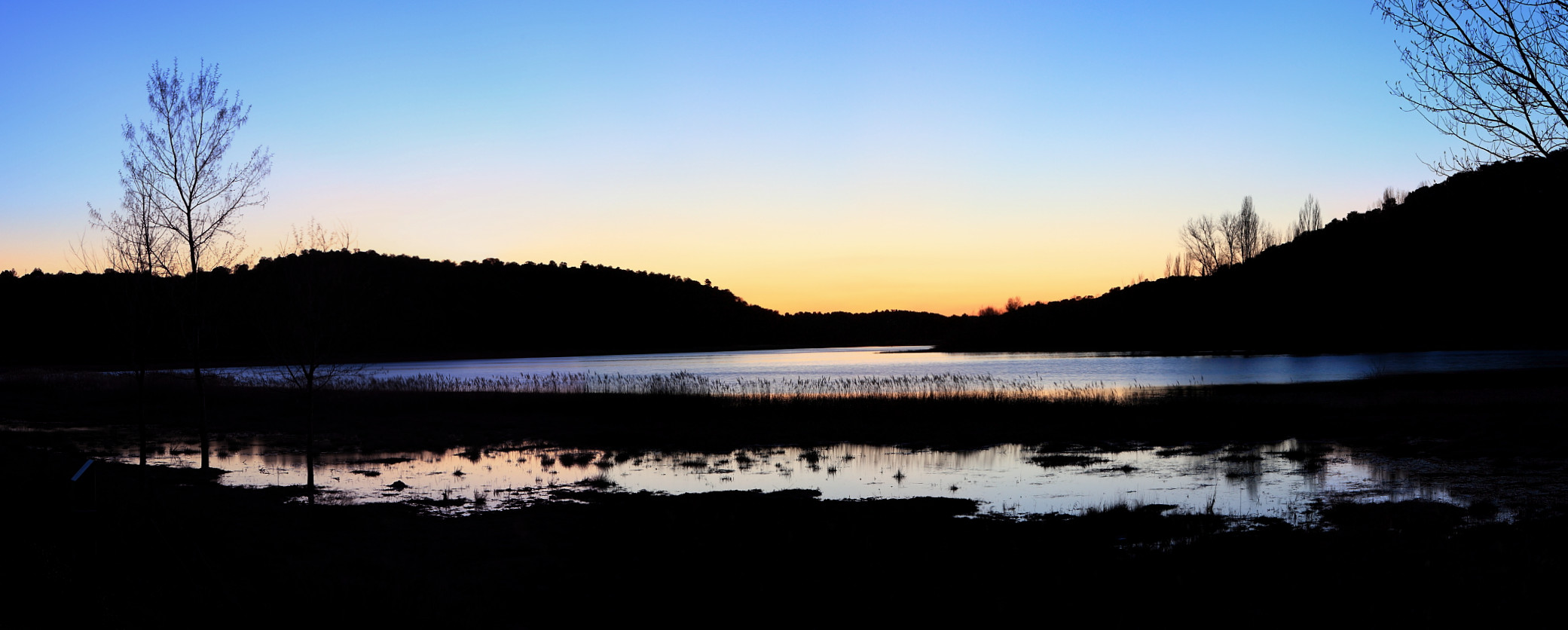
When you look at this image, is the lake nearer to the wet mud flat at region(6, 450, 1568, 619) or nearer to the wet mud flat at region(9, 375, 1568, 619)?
the wet mud flat at region(9, 375, 1568, 619)

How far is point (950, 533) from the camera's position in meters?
11.3

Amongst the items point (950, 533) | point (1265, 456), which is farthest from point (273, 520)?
point (1265, 456)

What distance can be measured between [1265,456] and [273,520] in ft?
61.3

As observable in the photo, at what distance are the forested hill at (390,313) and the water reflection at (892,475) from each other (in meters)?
3.12

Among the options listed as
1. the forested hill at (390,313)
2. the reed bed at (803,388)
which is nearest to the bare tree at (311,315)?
the forested hill at (390,313)

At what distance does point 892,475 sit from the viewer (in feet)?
59.6

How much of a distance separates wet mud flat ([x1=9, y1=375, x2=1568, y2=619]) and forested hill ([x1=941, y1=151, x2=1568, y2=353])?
207ft

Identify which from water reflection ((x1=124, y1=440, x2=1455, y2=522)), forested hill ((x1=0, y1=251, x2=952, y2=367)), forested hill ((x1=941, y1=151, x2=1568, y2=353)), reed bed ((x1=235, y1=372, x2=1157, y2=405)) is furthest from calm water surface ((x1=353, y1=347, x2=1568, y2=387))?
forested hill ((x1=0, y1=251, x2=952, y2=367))

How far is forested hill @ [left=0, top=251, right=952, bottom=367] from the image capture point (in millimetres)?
17766

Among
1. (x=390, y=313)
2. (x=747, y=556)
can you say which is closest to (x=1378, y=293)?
(x=747, y=556)

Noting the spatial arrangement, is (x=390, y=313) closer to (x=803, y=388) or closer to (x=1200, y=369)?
(x=803, y=388)

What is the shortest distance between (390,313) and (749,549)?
123m

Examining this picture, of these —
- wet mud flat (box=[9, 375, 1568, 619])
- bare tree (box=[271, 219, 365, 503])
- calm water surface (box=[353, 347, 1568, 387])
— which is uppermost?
bare tree (box=[271, 219, 365, 503])

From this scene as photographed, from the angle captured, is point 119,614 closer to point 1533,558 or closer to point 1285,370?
point 1533,558
